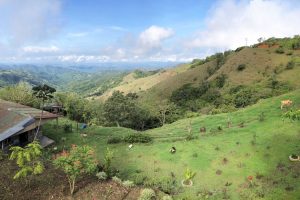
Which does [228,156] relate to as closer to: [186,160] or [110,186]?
[186,160]

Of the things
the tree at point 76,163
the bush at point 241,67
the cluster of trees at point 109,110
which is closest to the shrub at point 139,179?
the tree at point 76,163

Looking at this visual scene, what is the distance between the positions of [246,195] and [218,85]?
274ft

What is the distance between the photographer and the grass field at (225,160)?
20.7m

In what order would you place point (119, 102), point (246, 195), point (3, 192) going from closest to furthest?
point (3, 192)
point (246, 195)
point (119, 102)

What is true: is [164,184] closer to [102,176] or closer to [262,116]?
[102,176]

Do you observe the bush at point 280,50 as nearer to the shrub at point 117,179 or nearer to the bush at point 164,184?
→ the bush at point 164,184

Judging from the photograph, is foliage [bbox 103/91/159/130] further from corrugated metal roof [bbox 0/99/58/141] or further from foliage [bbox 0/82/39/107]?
corrugated metal roof [bbox 0/99/58/141]

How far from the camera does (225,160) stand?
24.9m

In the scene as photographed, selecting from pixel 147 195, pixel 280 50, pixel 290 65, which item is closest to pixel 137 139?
pixel 147 195

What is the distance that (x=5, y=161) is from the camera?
2366 centimetres

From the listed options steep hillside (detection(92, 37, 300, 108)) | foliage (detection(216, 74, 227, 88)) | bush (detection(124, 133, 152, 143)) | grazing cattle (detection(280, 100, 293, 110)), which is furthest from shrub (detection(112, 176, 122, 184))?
foliage (detection(216, 74, 227, 88))

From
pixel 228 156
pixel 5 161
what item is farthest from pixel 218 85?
pixel 5 161

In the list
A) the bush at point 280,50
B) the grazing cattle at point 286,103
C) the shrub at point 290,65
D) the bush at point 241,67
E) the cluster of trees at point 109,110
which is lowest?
the cluster of trees at point 109,110

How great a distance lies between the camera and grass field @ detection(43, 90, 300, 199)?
20.7 m
